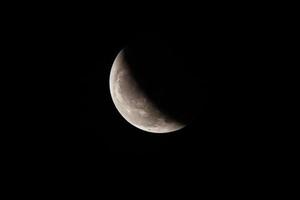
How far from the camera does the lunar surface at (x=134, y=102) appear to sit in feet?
13.8

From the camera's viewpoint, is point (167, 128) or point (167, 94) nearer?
point (167, 94)

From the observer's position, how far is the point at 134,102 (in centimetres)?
434

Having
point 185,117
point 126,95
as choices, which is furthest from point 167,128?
point 126,95

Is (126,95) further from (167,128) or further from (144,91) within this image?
(167,128)

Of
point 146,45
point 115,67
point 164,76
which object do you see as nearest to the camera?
point 164,76

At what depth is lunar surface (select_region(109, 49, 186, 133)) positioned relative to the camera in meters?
4.22

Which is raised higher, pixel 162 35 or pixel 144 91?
pixel 162 35

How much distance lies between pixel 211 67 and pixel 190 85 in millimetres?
402

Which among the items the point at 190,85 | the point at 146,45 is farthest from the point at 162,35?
the point at 190,85

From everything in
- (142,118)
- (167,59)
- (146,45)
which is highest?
(146,45)

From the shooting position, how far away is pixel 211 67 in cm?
422

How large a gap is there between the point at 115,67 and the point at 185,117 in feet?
4.37

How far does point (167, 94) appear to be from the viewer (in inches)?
158

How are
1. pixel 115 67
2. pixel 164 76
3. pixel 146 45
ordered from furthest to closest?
pixel 115 67 → pixel 146 45 → pixel 164 76
